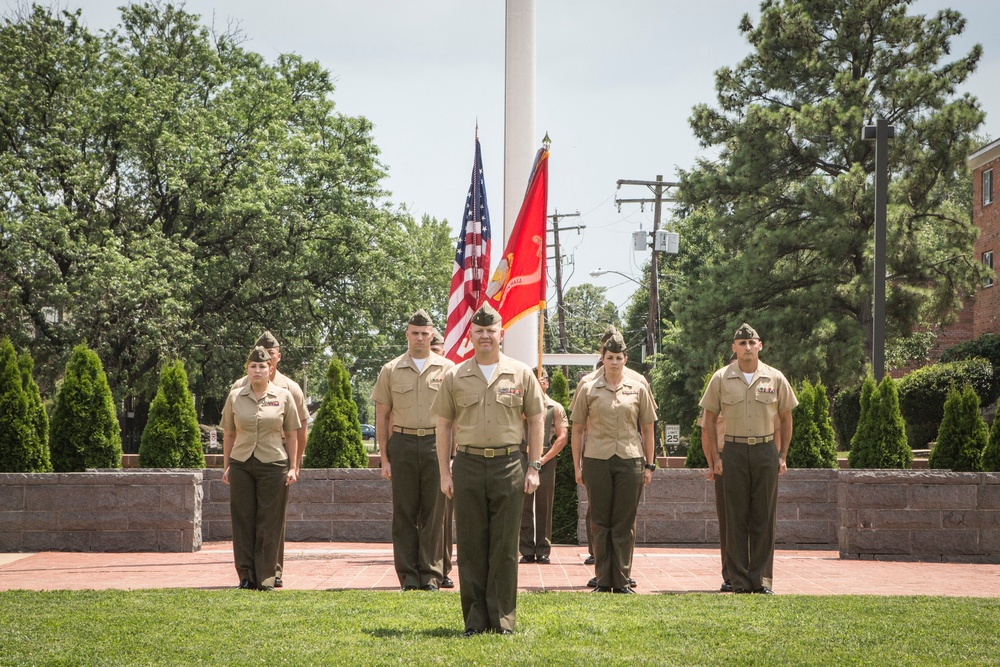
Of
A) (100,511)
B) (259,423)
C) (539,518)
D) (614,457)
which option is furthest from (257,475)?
(100,511)

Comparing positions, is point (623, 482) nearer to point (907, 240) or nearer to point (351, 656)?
point (351, 656)

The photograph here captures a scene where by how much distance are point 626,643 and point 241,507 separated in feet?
13.2

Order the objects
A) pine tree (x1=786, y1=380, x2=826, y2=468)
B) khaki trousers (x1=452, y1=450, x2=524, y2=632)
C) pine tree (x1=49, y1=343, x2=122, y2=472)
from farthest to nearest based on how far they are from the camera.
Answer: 1. pine tree (x1=786, y1=380, x2=826, y2=468)
2. pine tree (x1=49, y1=343, x2=122, y2=472)
3. khaki trousers (x1=452, y1=450, x2=524, y2=632)

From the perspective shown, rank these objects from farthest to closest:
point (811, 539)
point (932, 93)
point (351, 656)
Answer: point (932, 93) < point (811, 539) < point (351, 656)

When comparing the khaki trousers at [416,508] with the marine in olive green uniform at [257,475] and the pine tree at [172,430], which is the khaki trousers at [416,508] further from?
the pine tree at [172,430]

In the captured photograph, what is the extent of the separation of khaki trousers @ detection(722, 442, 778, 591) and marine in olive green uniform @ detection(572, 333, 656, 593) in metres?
0.72

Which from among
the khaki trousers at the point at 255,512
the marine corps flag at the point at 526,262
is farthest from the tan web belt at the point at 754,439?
the khaki trousers at the point at 255,512

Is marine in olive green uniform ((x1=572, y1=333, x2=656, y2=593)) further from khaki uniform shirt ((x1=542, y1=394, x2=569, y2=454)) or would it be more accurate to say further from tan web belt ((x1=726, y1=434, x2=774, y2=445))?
khaki uniform shirt ((x1=542, y1=394, x2=569, y2=454))

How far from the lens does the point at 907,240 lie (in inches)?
1277

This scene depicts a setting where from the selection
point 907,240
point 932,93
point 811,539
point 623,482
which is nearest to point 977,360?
point 907,240

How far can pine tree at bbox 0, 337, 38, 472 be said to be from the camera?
13594 millimetres

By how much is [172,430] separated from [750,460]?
815 cm

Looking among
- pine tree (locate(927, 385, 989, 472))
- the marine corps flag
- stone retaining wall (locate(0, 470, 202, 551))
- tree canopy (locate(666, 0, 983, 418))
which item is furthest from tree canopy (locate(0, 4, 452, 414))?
pine tree (locate(927, 385, 989, 472))

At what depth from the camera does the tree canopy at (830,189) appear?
Answer: 32812 millimetres
